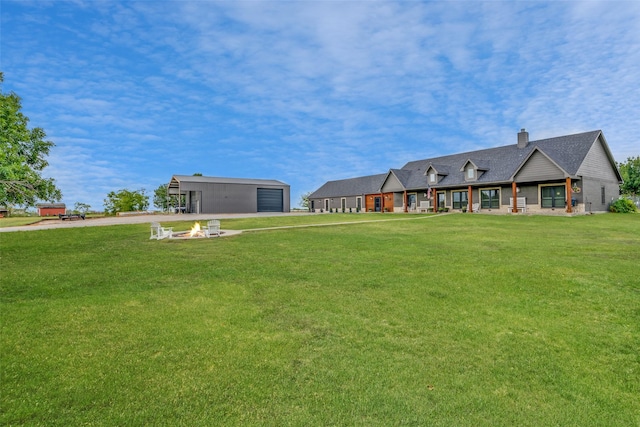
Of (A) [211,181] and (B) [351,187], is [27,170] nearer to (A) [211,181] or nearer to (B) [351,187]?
(A) [211,181]

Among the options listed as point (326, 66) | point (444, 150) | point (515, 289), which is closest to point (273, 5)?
point (326, 66)

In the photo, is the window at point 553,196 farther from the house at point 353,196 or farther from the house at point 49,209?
the house at point 49,209

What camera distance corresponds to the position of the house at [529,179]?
28344mm

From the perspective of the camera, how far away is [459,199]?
36875 millimetres

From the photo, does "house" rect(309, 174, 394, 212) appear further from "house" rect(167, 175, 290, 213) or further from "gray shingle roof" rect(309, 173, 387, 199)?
"house" rect(167, 175, 290, 213)

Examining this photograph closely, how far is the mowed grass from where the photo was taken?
11.0 ft

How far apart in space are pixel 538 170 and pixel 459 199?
8.88 m

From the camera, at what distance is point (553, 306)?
6.22m

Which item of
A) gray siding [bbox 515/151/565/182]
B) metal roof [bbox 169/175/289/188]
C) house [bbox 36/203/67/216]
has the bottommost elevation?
house [bbox 36/203/67/216]

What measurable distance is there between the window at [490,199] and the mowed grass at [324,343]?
25825 millimetres

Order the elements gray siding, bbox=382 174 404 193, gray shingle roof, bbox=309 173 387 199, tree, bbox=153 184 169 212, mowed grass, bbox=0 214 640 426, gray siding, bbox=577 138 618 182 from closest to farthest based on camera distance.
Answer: mowed grass, bbox=0 214 640 426 < gray siding, bbox=577 138 618 182 < gray siding, bbox=382 174 404 193 < gray shingle roof, bbox=309 173 387 199 < tree, bbox=153 184 169 212

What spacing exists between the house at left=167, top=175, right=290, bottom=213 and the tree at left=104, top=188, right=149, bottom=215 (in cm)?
899

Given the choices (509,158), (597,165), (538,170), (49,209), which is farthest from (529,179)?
(49,209)

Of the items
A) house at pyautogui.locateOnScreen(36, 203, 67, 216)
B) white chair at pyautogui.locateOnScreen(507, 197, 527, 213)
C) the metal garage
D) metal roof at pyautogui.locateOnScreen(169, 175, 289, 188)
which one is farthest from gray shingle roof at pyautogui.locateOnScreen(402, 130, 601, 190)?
house at pyautogui.locateOnScreen(36, 203, 67, 216)
